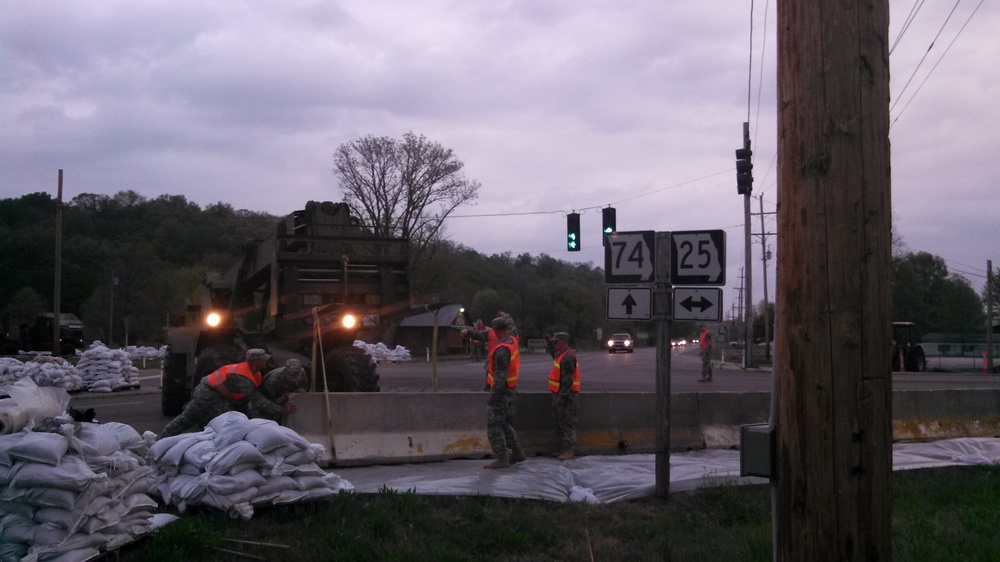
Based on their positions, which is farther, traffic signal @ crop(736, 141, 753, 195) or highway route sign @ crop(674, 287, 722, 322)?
traffic signal @ crop(736, 141, 753, 195)

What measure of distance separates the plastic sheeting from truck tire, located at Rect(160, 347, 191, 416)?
7318 mm

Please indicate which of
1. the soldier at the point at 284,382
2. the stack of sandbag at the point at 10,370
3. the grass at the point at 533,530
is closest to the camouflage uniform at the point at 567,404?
the grass at the point at 533,530

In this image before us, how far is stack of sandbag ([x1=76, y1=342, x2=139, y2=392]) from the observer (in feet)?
80.8

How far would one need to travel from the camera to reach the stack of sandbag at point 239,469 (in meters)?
7.07

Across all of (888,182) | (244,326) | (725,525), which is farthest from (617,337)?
(888,182)

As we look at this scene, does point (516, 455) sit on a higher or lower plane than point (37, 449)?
lower

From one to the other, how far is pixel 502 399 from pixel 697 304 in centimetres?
254

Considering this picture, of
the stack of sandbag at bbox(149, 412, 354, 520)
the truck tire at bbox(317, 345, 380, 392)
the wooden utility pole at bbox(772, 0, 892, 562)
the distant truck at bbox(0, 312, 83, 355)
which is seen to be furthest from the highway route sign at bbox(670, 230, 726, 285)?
the distant truck at bbox(0, 312, 83, 355)

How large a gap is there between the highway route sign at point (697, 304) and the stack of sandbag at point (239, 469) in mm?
3747

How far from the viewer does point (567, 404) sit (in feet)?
35.8

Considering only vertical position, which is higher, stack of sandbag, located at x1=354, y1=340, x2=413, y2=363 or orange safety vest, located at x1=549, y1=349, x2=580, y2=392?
orange safety vest, located at x1=549, y1=349, x2=580, y2=392

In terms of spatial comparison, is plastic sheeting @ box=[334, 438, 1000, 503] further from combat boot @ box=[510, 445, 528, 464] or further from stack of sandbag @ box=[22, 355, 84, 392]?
stack of sandbag @ box=[22, 355, 84, 392]

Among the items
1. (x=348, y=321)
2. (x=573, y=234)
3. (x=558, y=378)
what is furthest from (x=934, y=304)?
(x=558, y=378)

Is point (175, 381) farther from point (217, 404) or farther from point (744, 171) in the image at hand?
point (744, 171)
